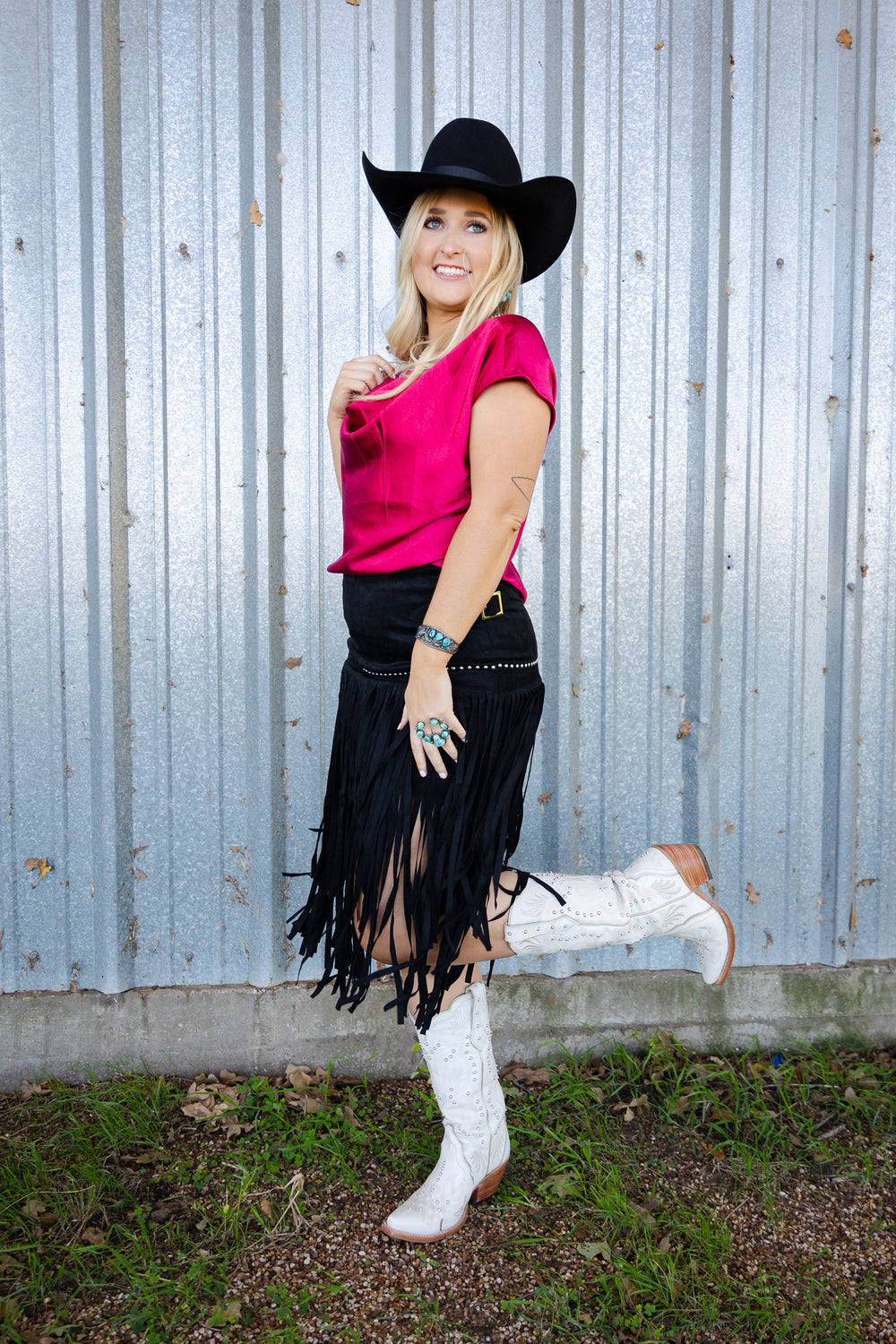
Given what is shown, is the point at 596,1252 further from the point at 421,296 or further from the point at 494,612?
the point at 421,296

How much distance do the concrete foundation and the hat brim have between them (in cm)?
212

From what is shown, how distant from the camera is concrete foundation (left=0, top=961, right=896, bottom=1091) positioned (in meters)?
2.45

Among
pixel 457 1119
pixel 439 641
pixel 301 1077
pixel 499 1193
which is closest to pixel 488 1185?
pixel 499 1193

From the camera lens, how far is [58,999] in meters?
2.46

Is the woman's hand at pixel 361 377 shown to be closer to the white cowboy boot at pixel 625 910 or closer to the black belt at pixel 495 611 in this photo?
the black belt at pixel 495 611

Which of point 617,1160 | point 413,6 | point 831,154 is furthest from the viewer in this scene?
point 831,154

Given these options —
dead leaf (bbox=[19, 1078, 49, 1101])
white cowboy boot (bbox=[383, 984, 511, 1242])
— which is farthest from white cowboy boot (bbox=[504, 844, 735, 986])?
dead leaf (bbox=[19, 1078, 49, 1101])

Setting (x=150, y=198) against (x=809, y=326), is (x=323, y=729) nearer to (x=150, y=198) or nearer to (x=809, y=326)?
(x=150, y=198)

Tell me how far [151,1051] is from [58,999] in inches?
13.3

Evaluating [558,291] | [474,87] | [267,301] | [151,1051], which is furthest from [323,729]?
[474,87]

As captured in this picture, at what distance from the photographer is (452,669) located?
1601 mm

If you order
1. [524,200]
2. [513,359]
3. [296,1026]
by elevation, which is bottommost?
[296,1026]

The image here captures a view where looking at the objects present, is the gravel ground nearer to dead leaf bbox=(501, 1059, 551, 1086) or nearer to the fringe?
dead leaf bbox=(501, 1059, 551, 1086)

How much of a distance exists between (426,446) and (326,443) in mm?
977
